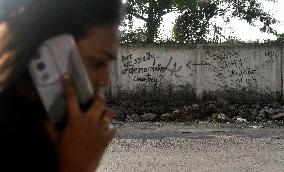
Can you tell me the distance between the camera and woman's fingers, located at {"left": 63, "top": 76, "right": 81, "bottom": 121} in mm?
767

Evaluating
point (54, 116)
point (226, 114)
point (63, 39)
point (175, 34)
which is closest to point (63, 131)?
point (54, 116)

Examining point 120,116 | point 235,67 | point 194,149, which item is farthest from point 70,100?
point 235,67

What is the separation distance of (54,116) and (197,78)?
14.2 meters

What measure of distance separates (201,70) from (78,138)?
14268 mm

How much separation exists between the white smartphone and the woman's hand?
0.04 feet

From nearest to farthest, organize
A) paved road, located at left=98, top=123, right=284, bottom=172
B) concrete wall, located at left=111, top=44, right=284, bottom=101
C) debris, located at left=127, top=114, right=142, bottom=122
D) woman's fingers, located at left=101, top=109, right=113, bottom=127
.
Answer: woman's fingers, located at left=101, top=109, right=113, bottom=127, paved road, located at left=98, top=123, right=284, bottom=172, debris, located at left=127, top=114, right=142, bottom=122, concrete wall, located at left=111, top=44, right=284, bottom=101

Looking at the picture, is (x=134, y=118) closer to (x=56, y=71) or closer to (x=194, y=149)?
(x=194, y=149)

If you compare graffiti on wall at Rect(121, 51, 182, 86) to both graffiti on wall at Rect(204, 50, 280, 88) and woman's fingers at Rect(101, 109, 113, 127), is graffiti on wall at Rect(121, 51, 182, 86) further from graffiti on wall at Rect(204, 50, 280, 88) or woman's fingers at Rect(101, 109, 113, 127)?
woman's fingers at Rect(101, 109, 113, 127)

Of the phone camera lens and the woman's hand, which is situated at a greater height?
the phone camera lens

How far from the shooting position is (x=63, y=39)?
30.2 inches

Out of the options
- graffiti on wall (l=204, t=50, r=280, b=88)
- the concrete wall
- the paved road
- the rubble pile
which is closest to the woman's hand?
the paved road

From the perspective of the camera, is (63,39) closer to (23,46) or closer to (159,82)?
(23,46)

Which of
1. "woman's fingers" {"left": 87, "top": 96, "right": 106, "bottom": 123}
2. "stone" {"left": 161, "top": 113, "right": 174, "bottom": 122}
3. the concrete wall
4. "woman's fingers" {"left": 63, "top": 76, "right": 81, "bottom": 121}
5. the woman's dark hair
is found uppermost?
the woman's dark hair

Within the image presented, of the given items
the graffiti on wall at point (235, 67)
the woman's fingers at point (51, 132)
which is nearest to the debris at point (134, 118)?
the graffiti on wall at point (235, 67)
